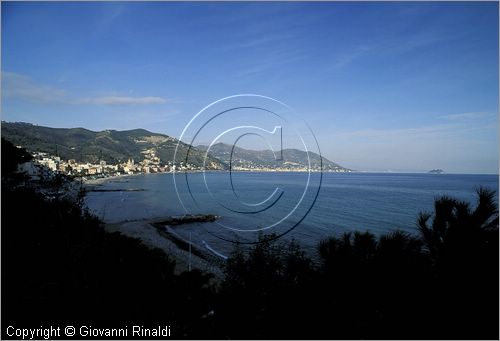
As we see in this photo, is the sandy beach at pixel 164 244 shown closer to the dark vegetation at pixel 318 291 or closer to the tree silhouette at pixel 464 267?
the dark vegetation at pixel 318 291

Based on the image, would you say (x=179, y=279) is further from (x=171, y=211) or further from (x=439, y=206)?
(x=171, y=211)

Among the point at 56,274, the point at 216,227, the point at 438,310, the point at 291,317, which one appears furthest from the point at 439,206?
the point at 216,227

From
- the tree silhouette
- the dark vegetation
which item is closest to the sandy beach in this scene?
the dark vegetation

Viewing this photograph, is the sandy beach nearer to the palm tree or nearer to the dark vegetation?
the dark vegetation

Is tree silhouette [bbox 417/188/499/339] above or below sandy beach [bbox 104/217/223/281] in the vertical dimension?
above

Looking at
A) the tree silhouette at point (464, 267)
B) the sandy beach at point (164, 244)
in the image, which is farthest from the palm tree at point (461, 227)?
the sandy beach at point (164, 244)

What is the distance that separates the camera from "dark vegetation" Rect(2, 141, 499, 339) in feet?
19.2

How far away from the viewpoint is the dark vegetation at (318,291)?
5855 millimetres

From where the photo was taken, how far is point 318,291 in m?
7.12

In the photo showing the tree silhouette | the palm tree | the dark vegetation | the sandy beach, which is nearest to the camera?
the tree silhouette

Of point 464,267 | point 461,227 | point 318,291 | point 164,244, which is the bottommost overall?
point 164,244

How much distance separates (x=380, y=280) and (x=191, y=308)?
4953 mm

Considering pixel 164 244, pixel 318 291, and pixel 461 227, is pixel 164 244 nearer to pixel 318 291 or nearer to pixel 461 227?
pixel 318 291

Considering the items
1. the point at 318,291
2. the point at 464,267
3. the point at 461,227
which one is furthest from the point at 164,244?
the point at 464,267
